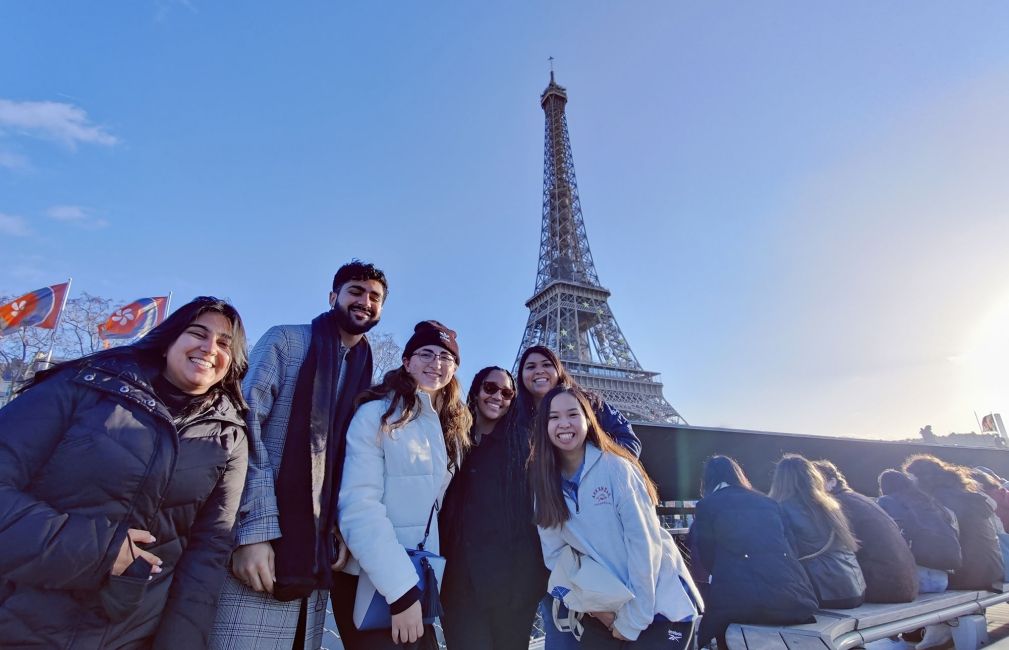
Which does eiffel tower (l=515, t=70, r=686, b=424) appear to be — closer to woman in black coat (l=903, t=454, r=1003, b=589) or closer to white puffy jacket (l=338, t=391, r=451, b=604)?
woman in black coat (l=903, t=454, r=1003, b=589)

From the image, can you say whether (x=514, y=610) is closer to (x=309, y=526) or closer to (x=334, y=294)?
(x=309, y=526)

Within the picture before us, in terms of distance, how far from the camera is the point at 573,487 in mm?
2697

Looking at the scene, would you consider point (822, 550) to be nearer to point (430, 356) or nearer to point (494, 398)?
point (494, 398)

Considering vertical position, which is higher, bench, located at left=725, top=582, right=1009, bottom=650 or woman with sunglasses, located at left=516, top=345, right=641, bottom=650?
woman with sunglasses, located at left=516, top=345, right=641, bottom=650

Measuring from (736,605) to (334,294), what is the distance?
318 cm

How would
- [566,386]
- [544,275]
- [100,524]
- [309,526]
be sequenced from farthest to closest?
[544,275], [566,386], [309,526], [100,524]

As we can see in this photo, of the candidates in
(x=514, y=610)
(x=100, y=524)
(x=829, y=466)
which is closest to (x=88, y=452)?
(x=100, y=524)

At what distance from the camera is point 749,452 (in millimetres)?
6480

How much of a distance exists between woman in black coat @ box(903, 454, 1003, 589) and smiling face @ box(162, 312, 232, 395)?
667cm

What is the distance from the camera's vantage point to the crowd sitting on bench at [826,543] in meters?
3.05

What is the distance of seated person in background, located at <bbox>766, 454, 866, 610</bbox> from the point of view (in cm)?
353

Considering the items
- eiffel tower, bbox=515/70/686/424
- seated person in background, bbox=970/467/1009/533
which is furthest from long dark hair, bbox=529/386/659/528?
eiffel tower, bbox=515/70/686/424

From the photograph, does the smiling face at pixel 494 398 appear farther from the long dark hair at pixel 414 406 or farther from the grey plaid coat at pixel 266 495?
the grey plaid coat at pixel 266 495

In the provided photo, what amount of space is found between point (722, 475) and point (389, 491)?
8.37ft
